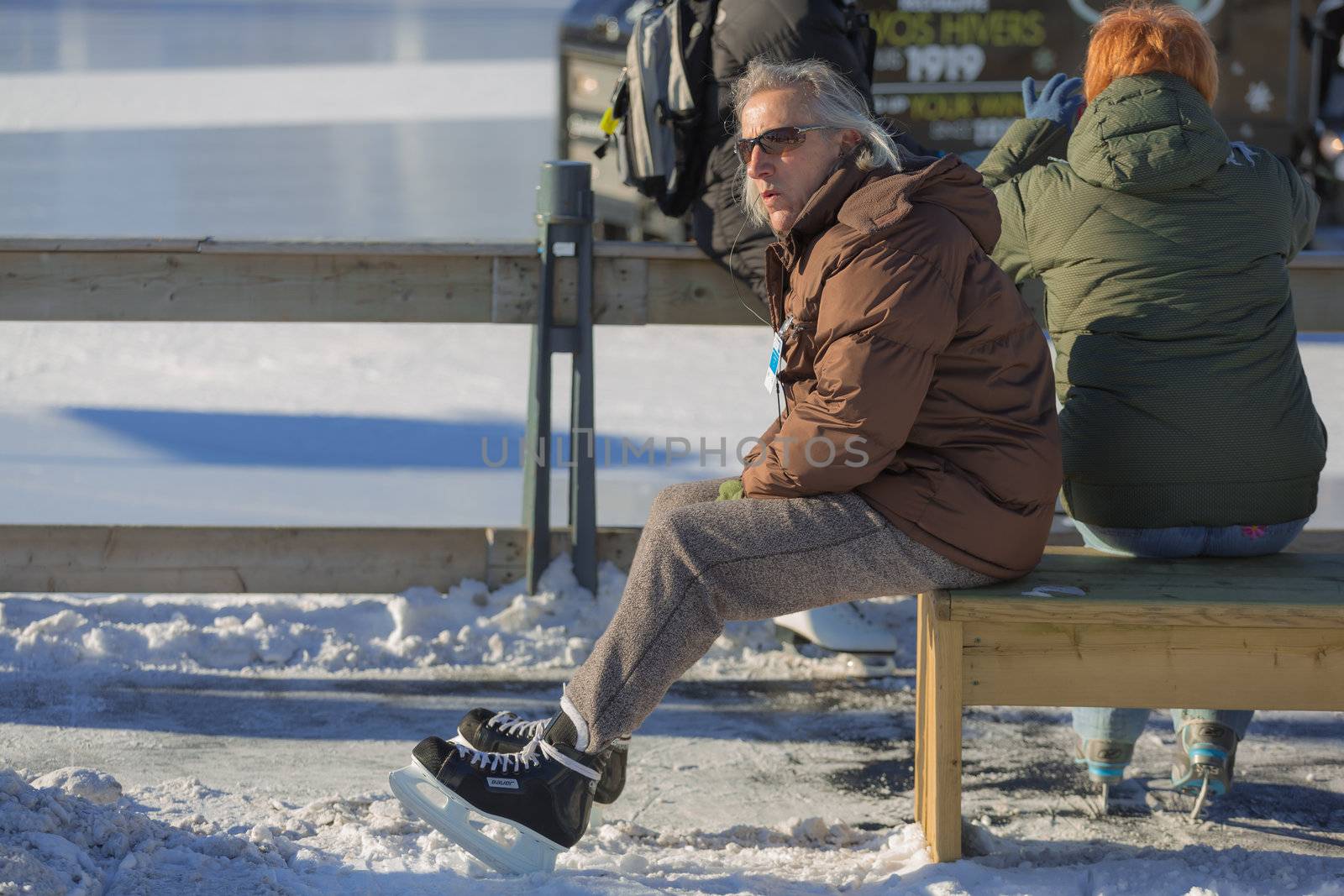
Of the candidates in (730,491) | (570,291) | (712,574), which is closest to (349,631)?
(570,291)

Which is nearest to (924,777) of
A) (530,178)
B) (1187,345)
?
(1187,345)

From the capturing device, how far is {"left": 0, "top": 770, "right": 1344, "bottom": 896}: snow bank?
2582 millimetres

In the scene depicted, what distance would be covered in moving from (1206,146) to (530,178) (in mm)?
10844

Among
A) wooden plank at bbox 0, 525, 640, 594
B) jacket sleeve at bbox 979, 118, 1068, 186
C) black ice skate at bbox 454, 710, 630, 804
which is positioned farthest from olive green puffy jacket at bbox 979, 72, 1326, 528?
wooden plank at bbox 0, 525, 640, 594

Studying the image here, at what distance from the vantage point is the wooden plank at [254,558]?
415 cm

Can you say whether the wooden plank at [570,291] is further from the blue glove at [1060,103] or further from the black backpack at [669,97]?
the blue glove at [1060,103]

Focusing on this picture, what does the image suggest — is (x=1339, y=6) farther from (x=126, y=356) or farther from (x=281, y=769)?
(x=281, y=769)

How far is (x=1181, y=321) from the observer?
300 cm

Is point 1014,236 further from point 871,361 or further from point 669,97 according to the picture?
point 669,97

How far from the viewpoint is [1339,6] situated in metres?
9.49

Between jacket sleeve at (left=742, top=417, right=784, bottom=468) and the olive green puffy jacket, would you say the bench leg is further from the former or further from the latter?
the olive green puffy jacket

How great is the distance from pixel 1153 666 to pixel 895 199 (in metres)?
0.96

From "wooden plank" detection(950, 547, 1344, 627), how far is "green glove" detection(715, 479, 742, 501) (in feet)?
1.49

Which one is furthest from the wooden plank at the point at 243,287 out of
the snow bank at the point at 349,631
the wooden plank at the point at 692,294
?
the snow bank at the point at 349,631
